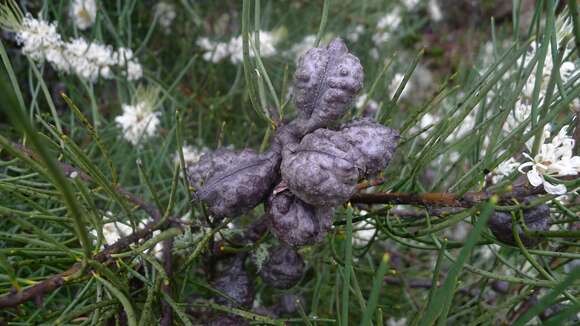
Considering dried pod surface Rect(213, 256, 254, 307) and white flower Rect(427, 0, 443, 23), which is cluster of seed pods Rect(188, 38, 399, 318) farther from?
white flower Rect(427, 0, 443, 23)

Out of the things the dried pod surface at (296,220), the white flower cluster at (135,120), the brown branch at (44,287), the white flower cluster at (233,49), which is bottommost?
the brown branch at (44,287)

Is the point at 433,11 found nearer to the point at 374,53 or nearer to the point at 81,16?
the point at 374,53

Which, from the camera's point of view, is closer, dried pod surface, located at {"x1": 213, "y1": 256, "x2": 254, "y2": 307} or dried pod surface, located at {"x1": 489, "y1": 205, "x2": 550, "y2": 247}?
dried pod surface, located at {"x1": 489, "y1": 205, "x2": 550, "y2": 247}

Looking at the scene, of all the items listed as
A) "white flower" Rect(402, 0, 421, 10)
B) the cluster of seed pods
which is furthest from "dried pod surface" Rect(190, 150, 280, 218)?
"white flower" Rect(402, 0, 421, 10)

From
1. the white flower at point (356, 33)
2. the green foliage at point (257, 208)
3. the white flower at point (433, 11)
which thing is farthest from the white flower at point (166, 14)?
the white flower at point (433, 11)

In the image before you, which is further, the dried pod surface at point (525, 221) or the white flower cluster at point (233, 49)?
the white flower cluster at point (233, 49)

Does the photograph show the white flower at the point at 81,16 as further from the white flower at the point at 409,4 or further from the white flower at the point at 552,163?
the white flower at the point at 409,4
